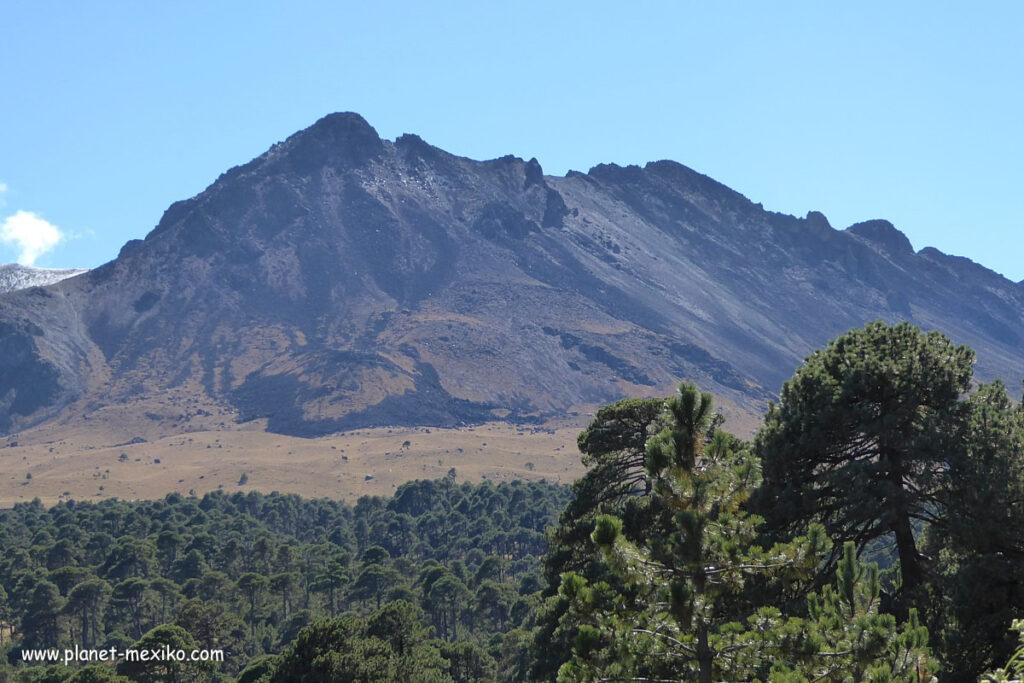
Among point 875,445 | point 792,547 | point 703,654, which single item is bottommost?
point 703,654

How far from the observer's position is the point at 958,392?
25.2m

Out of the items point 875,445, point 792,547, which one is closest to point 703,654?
point 792,547

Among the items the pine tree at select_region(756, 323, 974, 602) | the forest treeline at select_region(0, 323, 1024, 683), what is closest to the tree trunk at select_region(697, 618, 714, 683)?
the forest treeline at select_region(0, 323, 1024, 683)

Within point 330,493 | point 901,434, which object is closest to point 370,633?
point 901,434

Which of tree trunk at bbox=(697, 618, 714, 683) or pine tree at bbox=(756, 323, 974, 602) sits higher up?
pine tree at bbox=(756, 323, 974, 602)

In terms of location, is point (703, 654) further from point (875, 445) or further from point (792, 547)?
point (875, 445)

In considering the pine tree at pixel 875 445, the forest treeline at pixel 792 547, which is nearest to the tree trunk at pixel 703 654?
the forest treeline at pixel 792 547

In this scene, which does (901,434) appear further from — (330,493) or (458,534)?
(330,493)

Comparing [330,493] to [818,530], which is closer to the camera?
[818,530]

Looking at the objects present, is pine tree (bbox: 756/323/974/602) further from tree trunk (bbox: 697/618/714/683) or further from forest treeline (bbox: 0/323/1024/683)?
tree trunk (bbox: 697/618/714/683)

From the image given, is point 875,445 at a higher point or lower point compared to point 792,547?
higher

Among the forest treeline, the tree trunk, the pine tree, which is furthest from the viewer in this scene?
the pine tree

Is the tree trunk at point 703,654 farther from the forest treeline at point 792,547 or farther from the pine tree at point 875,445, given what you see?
the pine tree at point 875,445

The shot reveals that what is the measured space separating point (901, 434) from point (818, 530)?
897 centimetres
